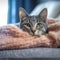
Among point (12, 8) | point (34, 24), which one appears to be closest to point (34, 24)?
point (34, 24)

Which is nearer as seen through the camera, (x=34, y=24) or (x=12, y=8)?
(x=34, y=24)

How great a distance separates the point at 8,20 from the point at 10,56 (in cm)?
172

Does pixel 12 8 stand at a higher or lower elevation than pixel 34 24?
higher

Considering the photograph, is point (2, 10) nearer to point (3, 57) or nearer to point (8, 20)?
point (8, 20)

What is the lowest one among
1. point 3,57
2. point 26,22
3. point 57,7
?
point 3,57

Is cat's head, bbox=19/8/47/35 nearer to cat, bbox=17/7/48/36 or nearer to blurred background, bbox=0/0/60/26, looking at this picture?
cat, bbox=17/7/48/36

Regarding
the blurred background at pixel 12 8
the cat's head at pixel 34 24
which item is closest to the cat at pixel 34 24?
the cat's head at pixel 34 24

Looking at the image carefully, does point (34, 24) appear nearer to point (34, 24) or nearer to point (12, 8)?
point (34, 24)

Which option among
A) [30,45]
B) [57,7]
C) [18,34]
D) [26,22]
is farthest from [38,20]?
[57,7]

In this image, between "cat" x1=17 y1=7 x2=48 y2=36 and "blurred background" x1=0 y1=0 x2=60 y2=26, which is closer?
"cat" x1=17 y1=7 x2=48 y2=36

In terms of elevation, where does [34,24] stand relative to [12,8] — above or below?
below

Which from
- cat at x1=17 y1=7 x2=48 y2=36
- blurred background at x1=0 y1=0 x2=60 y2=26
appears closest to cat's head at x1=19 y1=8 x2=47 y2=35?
cat at x1=17 y1=7 x2=48 y2=36

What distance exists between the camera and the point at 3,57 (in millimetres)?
657

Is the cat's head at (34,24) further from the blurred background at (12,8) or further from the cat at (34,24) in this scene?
the blurred background at (12,8)
